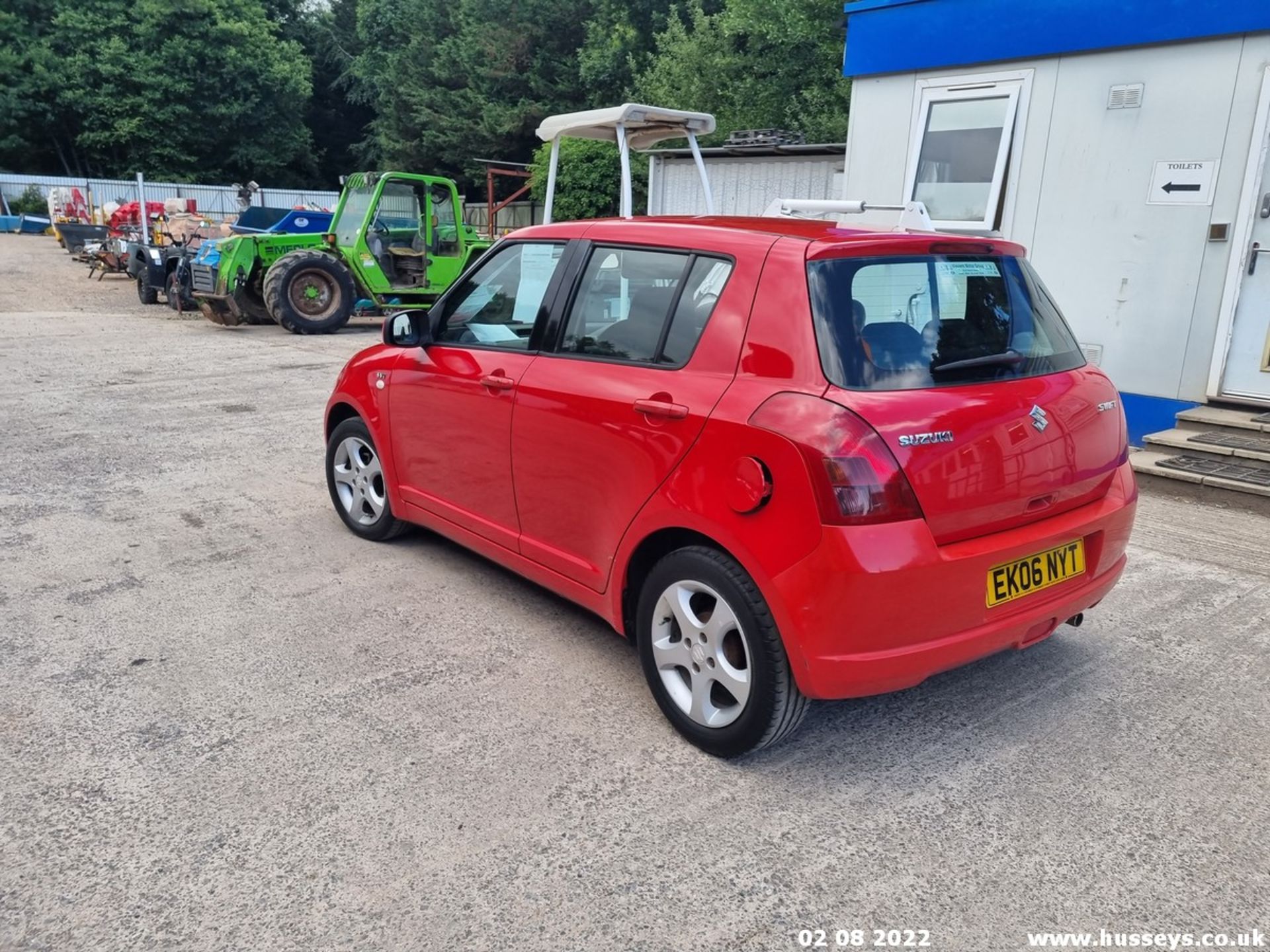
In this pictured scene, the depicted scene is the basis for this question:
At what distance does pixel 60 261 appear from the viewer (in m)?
Answer: 24.8

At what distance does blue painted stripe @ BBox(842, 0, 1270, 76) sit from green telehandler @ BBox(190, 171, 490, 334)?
7695 mm

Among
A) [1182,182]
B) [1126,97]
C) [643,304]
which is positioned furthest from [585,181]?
[643,304]

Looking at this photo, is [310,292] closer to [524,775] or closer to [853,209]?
[853,209]

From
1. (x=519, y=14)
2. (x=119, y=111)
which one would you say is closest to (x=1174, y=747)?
(x=519, y=14)

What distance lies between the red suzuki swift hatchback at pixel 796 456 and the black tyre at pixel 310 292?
447 inches

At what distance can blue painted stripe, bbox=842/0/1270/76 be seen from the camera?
21.2ft

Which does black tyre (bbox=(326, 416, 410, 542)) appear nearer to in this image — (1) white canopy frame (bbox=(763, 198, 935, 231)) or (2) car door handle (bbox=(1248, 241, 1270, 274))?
(1) white canopy frame (bbox=(763, 198, 935, 231))

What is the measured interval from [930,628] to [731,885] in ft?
2.98

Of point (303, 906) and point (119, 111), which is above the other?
point (119, 111)

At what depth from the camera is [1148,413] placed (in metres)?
7.14

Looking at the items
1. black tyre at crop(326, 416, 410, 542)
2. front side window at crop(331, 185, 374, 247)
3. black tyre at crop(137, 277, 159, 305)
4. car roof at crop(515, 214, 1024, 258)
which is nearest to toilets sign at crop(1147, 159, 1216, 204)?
car roof at crop(515, 214, 1024, 258)

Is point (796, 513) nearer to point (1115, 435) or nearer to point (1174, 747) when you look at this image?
point (1115, 435)

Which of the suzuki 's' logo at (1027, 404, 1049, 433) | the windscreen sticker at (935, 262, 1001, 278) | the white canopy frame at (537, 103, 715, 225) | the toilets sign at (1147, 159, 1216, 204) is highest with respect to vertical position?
the white canopy frame at (537, 103, 715, 225)

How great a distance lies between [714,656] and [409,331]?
7.26 feet
